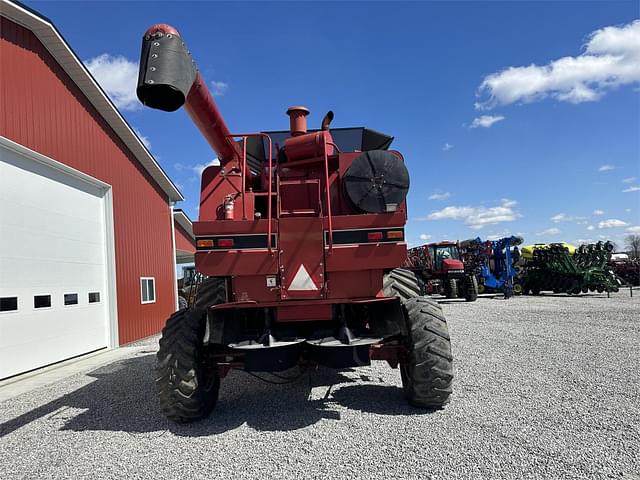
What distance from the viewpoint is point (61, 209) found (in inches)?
363

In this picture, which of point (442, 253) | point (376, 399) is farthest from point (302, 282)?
point (442, 253)

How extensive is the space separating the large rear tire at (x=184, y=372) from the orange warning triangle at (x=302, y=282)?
3.73 ft

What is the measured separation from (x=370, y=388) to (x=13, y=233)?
6.53 metres

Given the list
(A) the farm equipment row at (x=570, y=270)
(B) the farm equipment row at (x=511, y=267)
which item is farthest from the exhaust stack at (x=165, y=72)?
(A) the farm equipment row at (x=570, y=270)

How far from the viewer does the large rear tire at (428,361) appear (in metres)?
4.45

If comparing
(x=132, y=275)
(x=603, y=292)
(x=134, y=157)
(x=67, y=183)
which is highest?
(x=134, y=157)

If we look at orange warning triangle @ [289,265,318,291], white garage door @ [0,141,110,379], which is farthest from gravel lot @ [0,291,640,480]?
white garage door @ [0,141,110,379]

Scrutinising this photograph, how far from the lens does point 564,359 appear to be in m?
7.00

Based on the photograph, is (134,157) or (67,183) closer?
(67,183)

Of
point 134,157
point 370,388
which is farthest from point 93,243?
point 370,388

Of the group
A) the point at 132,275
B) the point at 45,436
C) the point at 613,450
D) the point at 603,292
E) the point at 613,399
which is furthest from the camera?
the point at 603,292

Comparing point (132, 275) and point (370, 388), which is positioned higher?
point (132, 275)

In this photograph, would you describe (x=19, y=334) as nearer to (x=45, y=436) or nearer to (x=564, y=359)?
(x=45, y=436)

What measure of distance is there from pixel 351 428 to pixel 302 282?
144 cm
